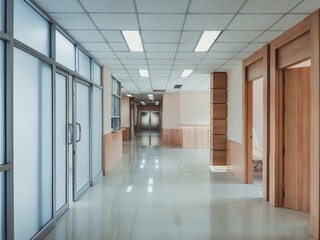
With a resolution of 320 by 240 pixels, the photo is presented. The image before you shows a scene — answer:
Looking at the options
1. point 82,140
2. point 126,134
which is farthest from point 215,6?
point 126,134

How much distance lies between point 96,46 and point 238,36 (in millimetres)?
2749

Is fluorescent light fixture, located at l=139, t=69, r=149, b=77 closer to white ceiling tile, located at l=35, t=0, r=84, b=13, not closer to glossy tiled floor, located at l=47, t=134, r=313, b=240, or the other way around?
glossy tiled floor, located at l=47, t=134, r=313, b=240

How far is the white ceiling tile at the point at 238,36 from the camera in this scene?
185 inches

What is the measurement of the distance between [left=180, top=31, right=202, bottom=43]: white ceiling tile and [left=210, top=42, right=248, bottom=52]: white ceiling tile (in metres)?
0.54

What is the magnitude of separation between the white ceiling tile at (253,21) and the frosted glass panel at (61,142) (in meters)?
2.87

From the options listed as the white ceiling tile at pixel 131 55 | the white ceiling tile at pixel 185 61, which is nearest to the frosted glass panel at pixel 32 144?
the white ceiling tile at pixel 131 55

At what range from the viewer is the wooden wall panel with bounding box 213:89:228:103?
341 inches

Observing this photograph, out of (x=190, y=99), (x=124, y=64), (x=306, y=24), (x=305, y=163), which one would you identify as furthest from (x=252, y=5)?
(x=190, y=99)

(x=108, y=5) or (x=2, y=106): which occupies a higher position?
(x=108, y=5)

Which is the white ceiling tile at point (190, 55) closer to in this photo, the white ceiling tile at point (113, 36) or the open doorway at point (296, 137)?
the white ceiling tile at point (113, 36)

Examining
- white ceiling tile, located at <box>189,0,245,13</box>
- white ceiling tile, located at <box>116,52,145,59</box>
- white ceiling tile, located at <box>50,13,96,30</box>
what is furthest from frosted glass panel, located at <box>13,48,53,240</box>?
white ceiling tile, located at <box>116,52,145,59</box>

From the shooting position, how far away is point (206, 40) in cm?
527

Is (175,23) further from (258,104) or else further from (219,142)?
(258,104)

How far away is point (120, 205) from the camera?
16.6 ft
